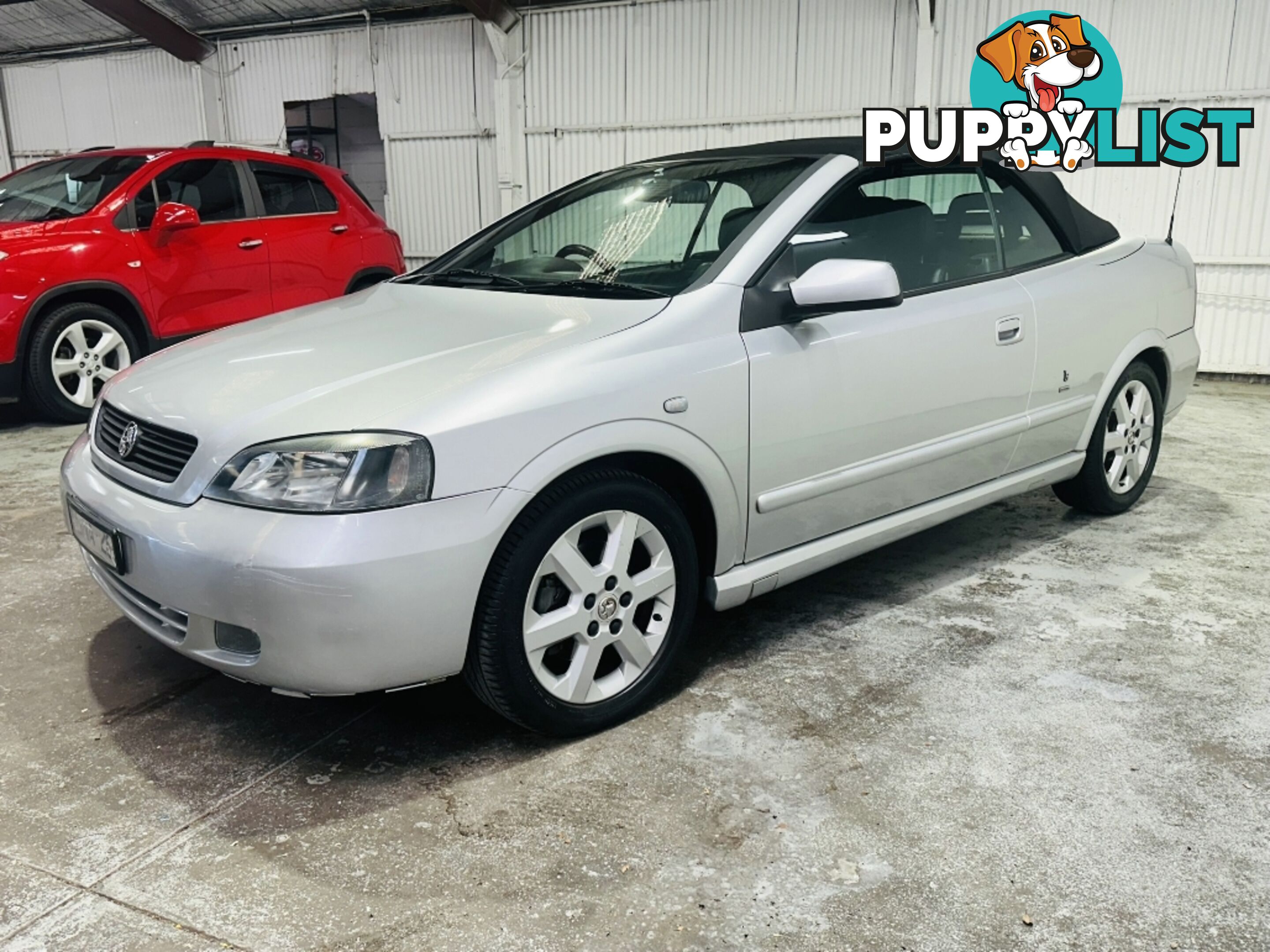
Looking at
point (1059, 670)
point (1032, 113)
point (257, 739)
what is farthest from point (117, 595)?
point (1032, 113)

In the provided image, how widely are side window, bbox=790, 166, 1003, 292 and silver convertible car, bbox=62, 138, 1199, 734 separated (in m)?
0.01

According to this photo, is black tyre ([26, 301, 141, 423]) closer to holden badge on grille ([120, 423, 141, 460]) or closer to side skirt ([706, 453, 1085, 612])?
holden badge on grille ([120, 423, 141, 460])

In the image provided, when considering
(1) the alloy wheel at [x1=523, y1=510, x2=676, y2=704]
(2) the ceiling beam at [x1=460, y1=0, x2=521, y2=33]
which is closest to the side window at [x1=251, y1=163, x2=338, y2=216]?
(2) the ceiling beam at [x1=460, y1=0, x2=521, y2=33]

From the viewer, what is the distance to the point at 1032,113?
8.44 metres

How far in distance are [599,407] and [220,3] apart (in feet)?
34.6

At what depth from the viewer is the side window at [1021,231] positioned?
3.55m

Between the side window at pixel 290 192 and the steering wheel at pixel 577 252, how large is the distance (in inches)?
167

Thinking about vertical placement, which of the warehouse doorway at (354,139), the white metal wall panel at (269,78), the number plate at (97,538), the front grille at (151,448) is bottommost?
the number plate at (97,538)

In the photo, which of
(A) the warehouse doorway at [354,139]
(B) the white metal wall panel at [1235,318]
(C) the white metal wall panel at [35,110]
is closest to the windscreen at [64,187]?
(A) the warehouse doorway at [354,139]

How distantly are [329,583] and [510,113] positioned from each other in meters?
8.74

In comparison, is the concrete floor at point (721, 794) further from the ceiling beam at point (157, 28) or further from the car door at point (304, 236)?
the ceiling beam at point (157, 28)

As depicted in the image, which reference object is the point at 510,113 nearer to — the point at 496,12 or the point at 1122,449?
the point at 496,12

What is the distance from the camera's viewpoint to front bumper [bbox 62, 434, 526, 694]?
210 cm

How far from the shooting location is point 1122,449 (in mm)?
4117
